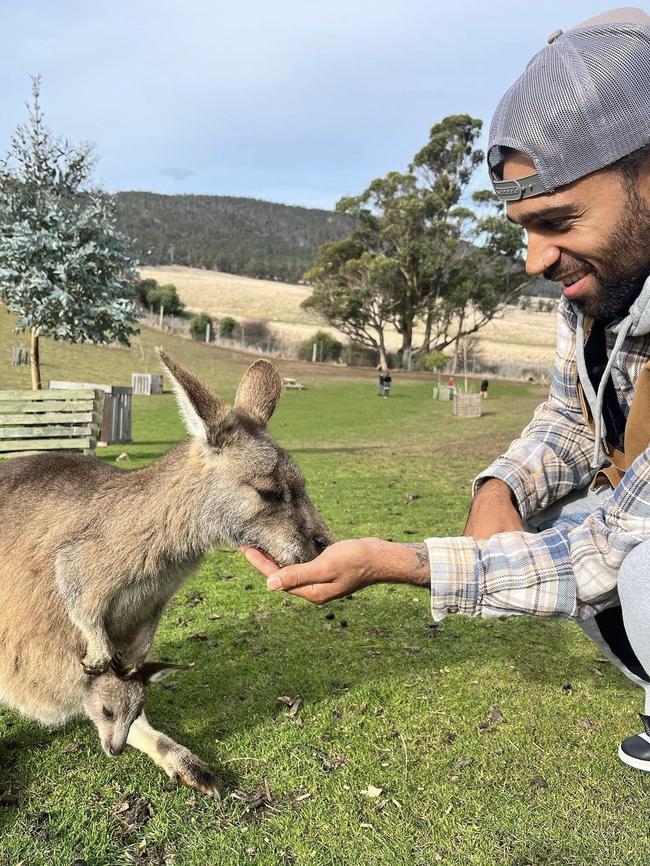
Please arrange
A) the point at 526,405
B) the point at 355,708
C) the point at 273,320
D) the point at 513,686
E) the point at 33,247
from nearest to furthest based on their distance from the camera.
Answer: the point at 355,708 < the point at 513,686 < the point at 33,247 < the point at 526,405 < the point at 273,320

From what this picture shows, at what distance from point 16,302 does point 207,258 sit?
11731 cm

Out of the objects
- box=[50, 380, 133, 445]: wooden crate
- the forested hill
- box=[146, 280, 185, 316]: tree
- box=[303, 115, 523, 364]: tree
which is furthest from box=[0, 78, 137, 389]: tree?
the forested hill

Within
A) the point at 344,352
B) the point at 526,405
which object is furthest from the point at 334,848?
the point at 344,352

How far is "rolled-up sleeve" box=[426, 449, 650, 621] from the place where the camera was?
2.37 m

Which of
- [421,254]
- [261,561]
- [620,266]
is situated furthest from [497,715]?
[421,254]

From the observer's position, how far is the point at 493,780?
10.1ft

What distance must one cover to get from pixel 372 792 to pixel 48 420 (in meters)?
8.24

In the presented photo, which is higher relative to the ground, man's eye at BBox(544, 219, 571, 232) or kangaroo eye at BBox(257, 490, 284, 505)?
man's eye at BBox(544, 219, 571, 232)

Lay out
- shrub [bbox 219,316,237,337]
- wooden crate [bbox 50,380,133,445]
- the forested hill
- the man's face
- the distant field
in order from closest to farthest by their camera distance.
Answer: the man's face, wooden crate [bbox 50,380,133,445], shrub [bbox 219,316,237,337], the distant field, the forested hill

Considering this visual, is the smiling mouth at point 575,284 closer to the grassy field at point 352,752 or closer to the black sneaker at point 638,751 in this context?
the black sneaker at point 638,751

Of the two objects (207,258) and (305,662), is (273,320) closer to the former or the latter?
(207,258)

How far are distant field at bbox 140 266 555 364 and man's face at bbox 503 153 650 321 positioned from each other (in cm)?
5289

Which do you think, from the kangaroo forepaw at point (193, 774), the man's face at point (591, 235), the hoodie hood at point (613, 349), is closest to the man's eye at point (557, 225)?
the man's face at point (591, 235)

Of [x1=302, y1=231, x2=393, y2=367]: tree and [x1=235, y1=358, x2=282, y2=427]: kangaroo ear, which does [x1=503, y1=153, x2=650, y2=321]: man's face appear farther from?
[x1=302, y1=231, x2=393, y2=367]: tree
